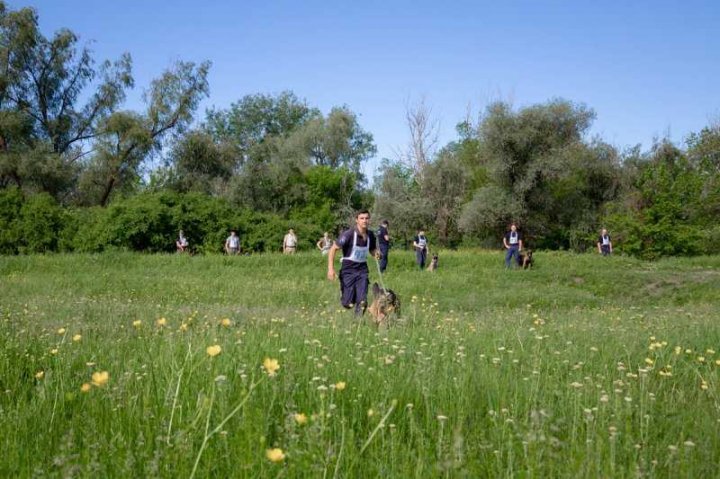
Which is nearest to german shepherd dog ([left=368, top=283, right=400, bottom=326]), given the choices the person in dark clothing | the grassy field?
the grassy field

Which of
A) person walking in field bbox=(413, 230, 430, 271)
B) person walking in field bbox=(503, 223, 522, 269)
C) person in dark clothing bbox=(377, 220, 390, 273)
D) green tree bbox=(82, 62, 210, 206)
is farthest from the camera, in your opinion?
green tree bbox=(82, 62, 210, 206)

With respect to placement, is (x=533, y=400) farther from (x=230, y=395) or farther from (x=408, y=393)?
(x=230, y=395)

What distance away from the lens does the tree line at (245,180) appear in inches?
1331

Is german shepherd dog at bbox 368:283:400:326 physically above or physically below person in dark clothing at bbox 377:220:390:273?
below

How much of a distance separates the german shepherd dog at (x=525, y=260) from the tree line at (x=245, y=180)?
1173 centimetres

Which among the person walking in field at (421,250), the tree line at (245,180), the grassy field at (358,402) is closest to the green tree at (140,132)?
the tree line at (245,180)

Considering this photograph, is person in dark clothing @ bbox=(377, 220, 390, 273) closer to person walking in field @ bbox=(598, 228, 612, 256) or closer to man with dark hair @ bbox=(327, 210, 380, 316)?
man with dark hair @ bbox=(327, 210, 380, 316)

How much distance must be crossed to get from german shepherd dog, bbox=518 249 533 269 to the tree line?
11.7 meters

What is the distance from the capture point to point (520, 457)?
3.13 meters

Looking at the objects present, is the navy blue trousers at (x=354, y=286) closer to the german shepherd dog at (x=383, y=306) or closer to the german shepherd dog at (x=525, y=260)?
the german shepherd dog at (x=383, y=306)

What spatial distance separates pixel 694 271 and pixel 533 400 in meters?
23.2

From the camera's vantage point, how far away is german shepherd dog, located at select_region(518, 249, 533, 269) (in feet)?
82.8

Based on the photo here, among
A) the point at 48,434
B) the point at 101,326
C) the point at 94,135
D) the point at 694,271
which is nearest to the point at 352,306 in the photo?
the point at 101,326

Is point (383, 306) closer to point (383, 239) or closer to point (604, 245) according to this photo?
point (383, 239)
